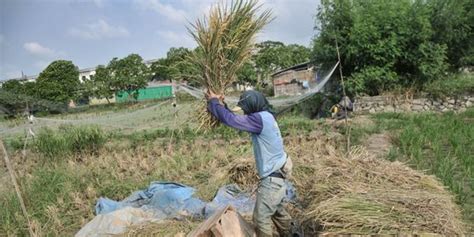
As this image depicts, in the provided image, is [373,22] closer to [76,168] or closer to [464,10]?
[464,10]

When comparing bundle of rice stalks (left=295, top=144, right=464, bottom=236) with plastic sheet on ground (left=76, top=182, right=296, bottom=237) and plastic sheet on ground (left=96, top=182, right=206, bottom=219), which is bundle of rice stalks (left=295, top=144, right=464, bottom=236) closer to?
plastic sheet on ground (left=76, top=182, right=296, bottom=237)

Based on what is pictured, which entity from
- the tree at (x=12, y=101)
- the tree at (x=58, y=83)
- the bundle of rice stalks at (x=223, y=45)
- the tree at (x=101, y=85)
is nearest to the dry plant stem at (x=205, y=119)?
the bundle of rice stalks at (x=223, y=45)

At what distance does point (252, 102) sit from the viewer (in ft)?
10.8

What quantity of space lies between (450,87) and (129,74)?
25.4 metres

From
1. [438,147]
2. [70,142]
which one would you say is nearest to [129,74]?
[70,142]

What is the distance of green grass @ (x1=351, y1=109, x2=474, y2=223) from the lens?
4.94 meters

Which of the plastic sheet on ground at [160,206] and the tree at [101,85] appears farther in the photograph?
the tree at [101,85]

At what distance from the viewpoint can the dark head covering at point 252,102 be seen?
3309 millimetres

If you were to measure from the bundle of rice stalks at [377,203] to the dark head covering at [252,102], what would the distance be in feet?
2.40

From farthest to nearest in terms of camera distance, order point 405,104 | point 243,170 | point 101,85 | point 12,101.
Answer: point 101,85 → point 405,104 → point 12,101 → point 243,170

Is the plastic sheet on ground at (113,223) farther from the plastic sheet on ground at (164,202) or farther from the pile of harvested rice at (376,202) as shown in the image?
the pile of harvested rice at (376,202)

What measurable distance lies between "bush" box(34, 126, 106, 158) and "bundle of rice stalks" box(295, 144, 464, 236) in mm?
5670

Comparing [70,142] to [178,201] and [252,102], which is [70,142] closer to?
[178,201]

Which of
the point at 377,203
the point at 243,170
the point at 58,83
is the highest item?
the point at 58,83
